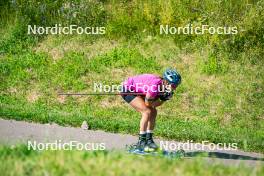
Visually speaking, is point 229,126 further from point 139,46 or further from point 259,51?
point 139,46

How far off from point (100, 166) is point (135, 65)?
10432 mm

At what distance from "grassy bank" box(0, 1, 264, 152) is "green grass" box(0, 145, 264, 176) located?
232 inches

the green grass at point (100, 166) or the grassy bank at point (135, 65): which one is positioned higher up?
the grassy bank at point (135, 65)

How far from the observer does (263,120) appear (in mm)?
14164

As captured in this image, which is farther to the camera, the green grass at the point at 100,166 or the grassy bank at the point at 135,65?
the grassy bank at the point at 135,65

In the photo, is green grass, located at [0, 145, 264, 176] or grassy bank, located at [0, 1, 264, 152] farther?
grassy bank, located at [0, 1, 264, 152]

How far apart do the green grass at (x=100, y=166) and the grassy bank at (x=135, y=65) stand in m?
5.89

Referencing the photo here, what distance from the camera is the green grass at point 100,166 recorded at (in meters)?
6.25

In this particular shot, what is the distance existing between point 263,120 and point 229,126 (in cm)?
84

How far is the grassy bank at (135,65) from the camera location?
551 inches

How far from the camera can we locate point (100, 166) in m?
6.38

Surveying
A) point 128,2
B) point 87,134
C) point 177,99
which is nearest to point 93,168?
point 87,134

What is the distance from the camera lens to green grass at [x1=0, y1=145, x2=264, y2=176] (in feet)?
20.5

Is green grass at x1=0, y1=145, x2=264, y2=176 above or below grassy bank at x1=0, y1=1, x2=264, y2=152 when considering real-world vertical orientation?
below
